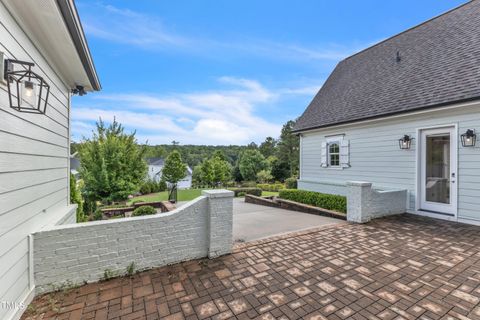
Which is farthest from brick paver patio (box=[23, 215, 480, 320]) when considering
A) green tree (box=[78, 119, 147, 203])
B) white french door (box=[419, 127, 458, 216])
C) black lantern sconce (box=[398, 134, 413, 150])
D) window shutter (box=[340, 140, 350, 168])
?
green tree (box=[78, 119, 147, 203])

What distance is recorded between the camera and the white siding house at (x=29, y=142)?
6.43 feet

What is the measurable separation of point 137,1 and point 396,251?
8.35 metres

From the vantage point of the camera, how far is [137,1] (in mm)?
5934

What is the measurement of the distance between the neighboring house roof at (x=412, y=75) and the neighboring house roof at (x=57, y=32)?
750 cm

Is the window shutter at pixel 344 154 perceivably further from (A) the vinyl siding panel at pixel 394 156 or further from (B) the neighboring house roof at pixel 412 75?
(B) the neighboring house roof at pixel 412 75

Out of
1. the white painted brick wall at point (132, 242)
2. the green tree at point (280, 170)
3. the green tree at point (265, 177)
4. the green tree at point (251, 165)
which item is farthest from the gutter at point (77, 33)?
the green tree at point (251, 165)

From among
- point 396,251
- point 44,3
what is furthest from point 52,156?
point 396,251

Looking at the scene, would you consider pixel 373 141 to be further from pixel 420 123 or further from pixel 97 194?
pixel 97 194

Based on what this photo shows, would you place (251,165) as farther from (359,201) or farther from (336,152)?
(359,201)

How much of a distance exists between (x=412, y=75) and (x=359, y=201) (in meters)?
4.96

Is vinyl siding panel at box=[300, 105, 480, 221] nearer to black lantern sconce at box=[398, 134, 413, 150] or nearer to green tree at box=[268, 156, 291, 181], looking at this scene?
black lantern sconce at box=[398, 134, 413, 150]

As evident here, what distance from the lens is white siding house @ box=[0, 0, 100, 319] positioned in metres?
1.96

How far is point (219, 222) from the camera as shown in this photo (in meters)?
3.45

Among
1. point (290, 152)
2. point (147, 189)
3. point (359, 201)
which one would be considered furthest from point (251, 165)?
point (359, 201)
